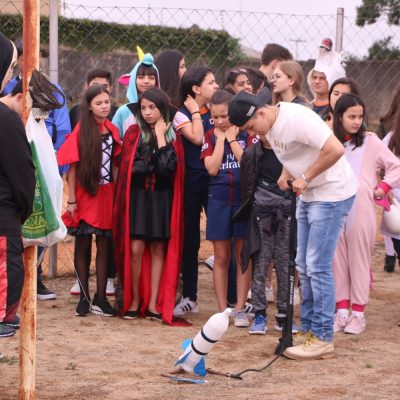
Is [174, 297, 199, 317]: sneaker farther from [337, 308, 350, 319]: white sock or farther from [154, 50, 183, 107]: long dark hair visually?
[154, 50, 183, 107]: long dark hair

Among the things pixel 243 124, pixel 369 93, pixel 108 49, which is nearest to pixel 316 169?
pixel 243 124

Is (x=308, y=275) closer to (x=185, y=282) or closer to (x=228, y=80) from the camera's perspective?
(x=185, y=282)

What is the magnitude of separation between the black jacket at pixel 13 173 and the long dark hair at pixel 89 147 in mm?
2621

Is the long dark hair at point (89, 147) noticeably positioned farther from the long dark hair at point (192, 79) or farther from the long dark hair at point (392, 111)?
the long dark hair at point (392, 111)

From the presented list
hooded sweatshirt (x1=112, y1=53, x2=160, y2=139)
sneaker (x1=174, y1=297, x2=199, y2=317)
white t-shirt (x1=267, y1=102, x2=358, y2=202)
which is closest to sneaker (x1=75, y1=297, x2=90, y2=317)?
sneaker (x1=174, y1=297, x2=199, y2=317)

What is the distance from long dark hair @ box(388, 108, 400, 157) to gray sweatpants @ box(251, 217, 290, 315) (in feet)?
4.25

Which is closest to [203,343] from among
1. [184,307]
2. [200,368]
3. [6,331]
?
[200,368]

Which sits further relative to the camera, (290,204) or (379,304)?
(379,304)

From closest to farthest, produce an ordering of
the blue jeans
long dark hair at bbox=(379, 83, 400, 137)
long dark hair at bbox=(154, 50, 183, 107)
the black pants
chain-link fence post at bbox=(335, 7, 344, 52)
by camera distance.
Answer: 1. the blue jeans
2. long dark hair at bbox=(379, 83, 400, 137)
3. long dark hair at bbox=(154, 50, 183, 107)
4. the black pants
5. chain-link fence post at bbox=(335, 7, 344, 52)

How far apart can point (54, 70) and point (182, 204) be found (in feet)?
6.23

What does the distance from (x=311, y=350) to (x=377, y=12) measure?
10.3 meters

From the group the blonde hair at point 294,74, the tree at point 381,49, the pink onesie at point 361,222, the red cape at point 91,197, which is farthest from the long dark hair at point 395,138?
the tree at point 381,49

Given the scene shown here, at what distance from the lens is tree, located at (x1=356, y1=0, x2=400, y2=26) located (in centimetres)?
1138

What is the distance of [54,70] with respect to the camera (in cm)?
845
